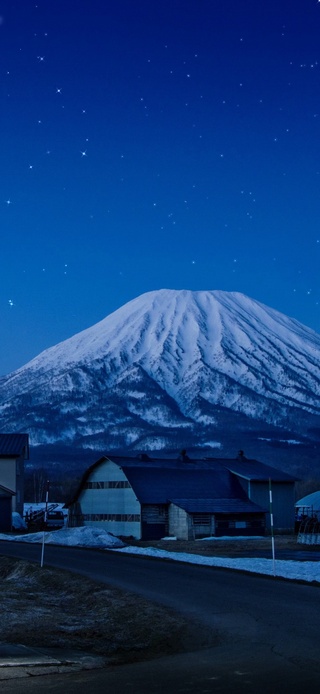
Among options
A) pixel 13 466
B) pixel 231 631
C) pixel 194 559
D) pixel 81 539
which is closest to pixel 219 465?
pixel 13 466

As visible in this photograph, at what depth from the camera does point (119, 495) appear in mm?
62188

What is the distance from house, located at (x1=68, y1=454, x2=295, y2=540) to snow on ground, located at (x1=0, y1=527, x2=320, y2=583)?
13.9 m

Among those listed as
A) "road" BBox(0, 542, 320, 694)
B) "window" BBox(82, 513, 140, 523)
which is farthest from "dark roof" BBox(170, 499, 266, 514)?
"road" BBox(0, 542, 320, 694)

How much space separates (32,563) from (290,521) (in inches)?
1738

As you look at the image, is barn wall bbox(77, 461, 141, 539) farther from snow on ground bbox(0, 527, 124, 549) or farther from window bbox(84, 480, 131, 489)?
snow on ground bbox(0, 527, 124, 549)

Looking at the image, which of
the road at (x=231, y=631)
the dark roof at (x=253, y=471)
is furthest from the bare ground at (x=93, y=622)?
the dark roof at (x=253, y=471)

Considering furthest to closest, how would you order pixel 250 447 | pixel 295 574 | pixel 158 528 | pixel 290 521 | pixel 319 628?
pixel 250 447 < pixel 290 521 < pixel 158 528 < pixel 295 574 < pixel 319 628

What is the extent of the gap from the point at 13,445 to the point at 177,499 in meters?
14.8

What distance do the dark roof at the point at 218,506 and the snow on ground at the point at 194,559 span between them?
585 inches

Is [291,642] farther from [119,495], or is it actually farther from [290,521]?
[290,521]

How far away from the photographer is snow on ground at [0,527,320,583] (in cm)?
2366

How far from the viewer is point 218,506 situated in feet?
201

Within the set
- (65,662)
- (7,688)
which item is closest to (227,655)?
(65,662)

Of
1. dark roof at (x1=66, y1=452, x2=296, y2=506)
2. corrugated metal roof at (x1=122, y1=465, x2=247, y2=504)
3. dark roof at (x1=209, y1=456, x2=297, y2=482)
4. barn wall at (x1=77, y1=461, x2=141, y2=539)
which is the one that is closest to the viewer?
barn wall at (x1=77, y1=461, x2=141, y2=539)
